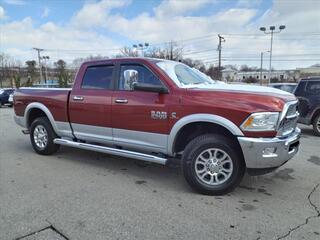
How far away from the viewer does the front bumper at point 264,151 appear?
366cm

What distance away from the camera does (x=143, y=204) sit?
3781 millimetres

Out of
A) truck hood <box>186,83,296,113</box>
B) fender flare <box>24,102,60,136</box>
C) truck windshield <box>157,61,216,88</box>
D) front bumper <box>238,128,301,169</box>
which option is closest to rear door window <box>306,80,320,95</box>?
truck windshield <box>157,61,216,88</box>

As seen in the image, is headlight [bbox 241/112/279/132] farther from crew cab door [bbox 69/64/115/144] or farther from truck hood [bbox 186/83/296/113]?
crew cab door [bbox 69/64/115/144]

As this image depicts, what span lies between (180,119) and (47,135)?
336cm

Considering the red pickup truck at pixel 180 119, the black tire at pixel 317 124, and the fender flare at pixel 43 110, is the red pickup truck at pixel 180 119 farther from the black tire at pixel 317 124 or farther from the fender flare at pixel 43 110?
the black tire at pixel 317 124

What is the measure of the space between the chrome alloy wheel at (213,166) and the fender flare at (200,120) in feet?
1.23

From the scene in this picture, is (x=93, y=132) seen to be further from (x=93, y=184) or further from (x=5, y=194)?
(x=5, y=194)

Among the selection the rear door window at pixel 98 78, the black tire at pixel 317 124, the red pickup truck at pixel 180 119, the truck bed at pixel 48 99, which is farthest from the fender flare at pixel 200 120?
the black tire at pixel 317 124

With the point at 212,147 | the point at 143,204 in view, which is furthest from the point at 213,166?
the point at 143,204

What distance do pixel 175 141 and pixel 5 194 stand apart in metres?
2.52

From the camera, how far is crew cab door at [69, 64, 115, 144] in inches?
199

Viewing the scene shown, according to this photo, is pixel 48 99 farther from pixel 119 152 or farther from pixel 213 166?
pixel 213 166

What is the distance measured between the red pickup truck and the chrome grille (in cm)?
1

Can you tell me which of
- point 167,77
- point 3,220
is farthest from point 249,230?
point 3,220
